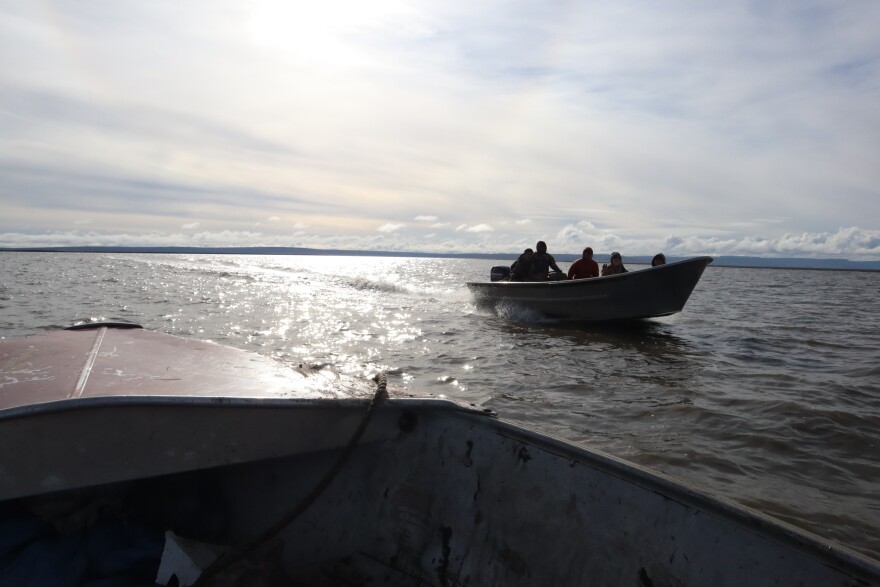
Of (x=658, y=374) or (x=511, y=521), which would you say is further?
(x=658, y=374)

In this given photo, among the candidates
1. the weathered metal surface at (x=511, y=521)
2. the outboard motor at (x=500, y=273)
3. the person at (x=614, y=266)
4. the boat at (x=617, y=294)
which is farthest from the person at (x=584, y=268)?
the weathered metal surface at (x=511, y=521)

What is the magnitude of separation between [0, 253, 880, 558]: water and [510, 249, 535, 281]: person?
45.6 inches

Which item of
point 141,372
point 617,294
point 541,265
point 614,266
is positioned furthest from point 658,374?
point 141,372

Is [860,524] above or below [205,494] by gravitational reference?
below

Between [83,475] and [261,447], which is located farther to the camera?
[261,447]

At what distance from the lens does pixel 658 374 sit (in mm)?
8875

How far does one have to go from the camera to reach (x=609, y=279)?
41.8 ft

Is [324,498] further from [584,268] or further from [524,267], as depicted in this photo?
[524,267]

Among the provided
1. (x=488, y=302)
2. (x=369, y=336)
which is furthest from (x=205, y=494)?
(x=488, y=302)

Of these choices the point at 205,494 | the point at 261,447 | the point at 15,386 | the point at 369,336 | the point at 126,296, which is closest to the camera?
the point at 261,447

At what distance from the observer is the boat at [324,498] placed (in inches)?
89.7

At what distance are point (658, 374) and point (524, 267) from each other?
697cm

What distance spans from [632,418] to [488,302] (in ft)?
33.4

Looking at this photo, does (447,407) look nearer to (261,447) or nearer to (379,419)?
(379,419)
